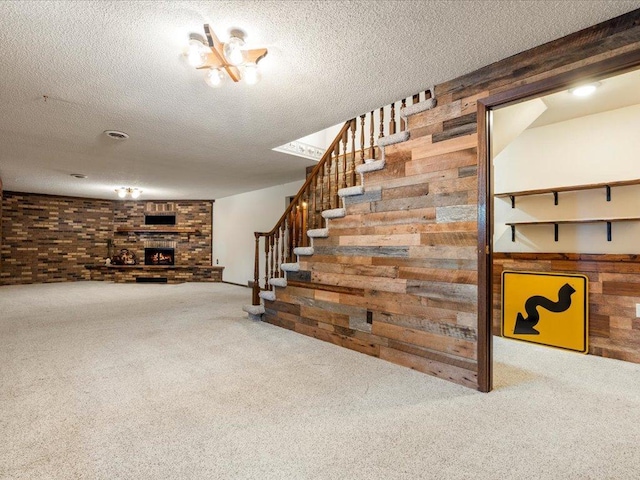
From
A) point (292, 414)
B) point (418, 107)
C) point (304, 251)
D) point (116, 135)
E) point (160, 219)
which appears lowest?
point (292, 414)

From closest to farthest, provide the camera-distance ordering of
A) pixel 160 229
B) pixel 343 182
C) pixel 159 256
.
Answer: pixel 343 182 → pixel 160 229 → pixel 159 256

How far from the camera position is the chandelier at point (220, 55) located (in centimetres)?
192

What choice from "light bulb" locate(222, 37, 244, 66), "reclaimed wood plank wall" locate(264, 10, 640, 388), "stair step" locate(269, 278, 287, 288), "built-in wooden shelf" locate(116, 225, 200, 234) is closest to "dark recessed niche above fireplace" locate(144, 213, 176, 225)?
"built-in wooden shelf" locate(116, 225, 200, 234)

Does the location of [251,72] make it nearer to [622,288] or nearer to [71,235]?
[622,288]

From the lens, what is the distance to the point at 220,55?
2008 millimetres

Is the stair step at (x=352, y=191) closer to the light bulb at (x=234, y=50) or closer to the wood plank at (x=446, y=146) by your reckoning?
the wood plank at (x=446, y=146)

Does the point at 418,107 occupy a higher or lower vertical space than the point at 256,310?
higher

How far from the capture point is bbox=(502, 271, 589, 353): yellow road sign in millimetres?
3039

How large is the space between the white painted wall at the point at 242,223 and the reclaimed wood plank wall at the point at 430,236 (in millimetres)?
3784

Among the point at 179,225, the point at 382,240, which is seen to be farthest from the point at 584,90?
the point at 179,225

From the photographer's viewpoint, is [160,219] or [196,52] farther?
[160,219]

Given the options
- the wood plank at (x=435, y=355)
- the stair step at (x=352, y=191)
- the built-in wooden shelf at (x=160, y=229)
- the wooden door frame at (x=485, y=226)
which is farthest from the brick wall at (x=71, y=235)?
the wooden door frame at (x=485, y=226)

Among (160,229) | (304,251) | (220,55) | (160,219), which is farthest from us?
(160,219)

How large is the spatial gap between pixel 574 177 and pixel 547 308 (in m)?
1.39
